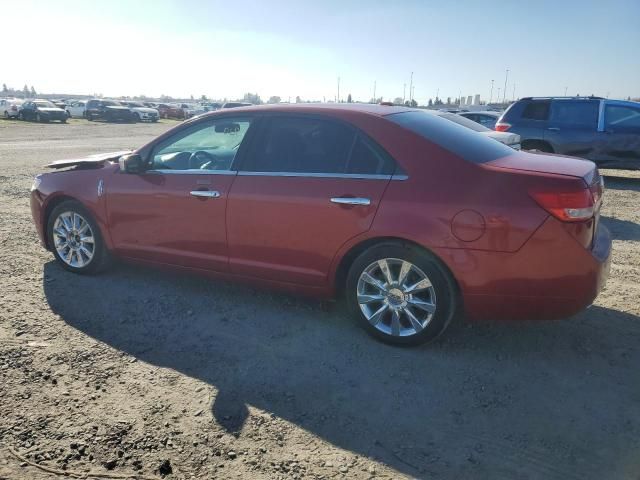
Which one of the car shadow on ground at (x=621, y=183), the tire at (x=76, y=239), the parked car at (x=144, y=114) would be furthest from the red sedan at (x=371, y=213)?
the parked car at (x=144, y=114)

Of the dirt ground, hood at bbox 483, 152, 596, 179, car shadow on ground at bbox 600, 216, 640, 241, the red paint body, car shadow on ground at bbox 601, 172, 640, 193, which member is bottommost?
the dirt ground

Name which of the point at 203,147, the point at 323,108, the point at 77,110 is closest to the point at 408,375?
the point at 323,108

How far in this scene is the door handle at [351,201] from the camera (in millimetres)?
3570

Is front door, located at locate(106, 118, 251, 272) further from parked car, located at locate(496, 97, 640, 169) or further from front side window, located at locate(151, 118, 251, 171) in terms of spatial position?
parked car, located at locate(496, 97, 640, 169)

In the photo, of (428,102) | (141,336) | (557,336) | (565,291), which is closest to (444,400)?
(565,291)

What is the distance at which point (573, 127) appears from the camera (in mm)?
11227

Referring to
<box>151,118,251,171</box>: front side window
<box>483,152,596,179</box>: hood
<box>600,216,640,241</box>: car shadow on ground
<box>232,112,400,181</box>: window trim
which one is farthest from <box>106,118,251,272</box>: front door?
<box>600,216,640,241</box>: car shadow on ground

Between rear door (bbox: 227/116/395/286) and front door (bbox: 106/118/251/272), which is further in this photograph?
front door (bbox: 106/118/251/272)

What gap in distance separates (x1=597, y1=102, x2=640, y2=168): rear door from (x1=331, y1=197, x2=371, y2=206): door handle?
30.8 ft

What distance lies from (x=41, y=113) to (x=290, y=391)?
40276mm

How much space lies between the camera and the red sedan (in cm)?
325

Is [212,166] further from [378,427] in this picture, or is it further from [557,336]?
Answer: [557,336]

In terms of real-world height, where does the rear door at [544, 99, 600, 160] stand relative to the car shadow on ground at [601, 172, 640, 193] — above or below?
above

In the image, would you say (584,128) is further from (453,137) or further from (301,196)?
(301,196)
